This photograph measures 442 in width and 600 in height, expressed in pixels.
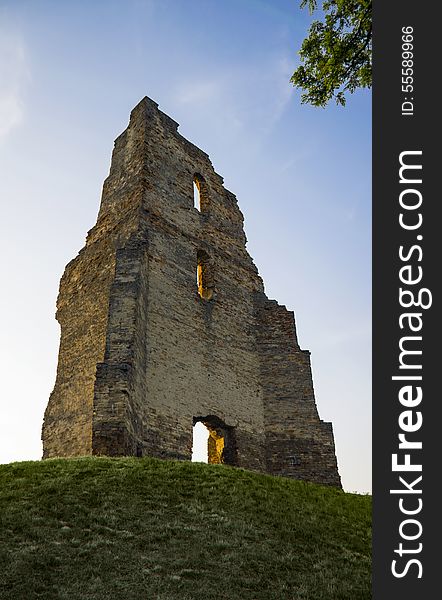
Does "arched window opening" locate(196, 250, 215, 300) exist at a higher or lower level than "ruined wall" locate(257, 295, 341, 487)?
higher

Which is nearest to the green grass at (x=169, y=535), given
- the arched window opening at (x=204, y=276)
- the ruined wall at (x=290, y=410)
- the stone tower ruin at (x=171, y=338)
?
the stone tower ruin at (x=171, y=338)

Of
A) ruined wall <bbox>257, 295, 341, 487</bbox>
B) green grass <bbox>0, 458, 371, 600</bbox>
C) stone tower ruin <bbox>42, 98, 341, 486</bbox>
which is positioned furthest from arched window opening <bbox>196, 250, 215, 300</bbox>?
green grass <bbox>0, 458, 371, 600</bbox>

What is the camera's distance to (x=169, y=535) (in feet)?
22.0

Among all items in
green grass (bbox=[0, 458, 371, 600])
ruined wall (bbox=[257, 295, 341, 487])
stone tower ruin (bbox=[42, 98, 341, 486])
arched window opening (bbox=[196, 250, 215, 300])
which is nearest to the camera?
green grass (bbox=[0, 458, 371, 600])

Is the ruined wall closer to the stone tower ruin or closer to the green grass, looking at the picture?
the stone tower ruin

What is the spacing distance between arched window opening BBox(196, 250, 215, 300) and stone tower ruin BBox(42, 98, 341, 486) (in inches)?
1.7

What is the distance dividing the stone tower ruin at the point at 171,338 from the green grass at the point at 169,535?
7.59ft

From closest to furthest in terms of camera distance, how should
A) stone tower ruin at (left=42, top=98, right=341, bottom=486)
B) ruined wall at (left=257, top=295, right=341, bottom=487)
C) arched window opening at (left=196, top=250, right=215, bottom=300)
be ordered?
stone tower ruin at (left=42, top=98, right=341, bottom=486), ruined wall at (left=257, top=295, right=341, bottom=487), arched window opening at (left=196, top=250, right=215, bottom=300)

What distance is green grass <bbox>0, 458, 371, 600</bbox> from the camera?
543 centimetres

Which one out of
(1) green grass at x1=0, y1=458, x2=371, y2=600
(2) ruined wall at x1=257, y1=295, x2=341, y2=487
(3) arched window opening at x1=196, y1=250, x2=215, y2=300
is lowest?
(1) green grass at x1=0, y1=458, x2=371, y2=600

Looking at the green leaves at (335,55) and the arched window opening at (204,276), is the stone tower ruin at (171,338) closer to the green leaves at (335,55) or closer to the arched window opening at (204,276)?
the arched window opening at (204,276)

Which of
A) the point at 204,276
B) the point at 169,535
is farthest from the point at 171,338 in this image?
the point at 169,535

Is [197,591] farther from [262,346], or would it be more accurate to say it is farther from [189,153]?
[189,153]

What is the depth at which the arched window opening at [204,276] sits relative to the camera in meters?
16.2
